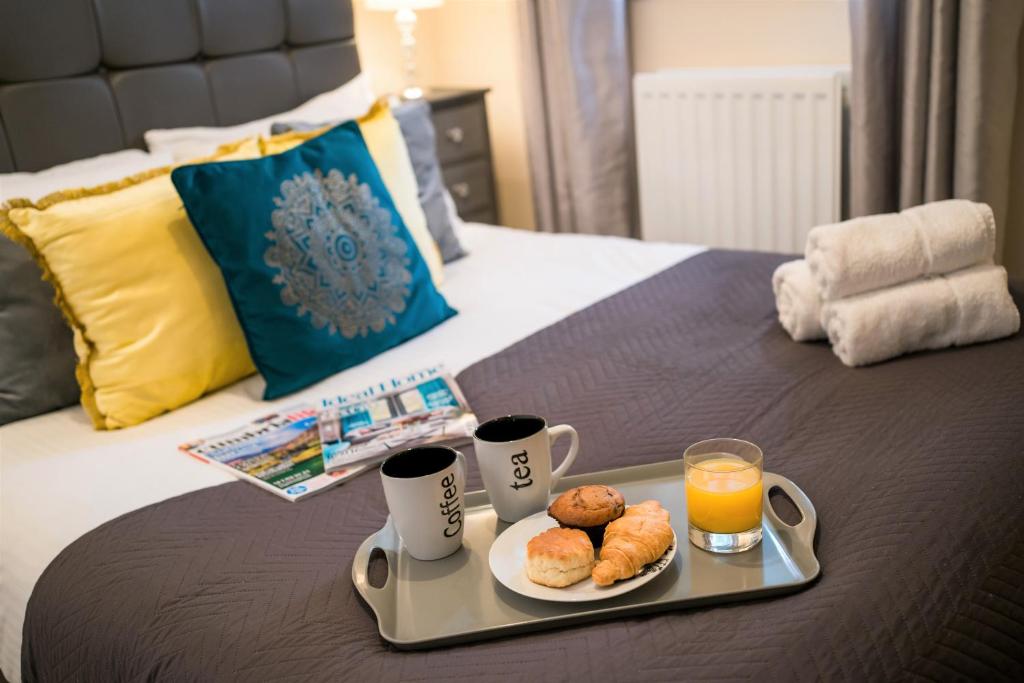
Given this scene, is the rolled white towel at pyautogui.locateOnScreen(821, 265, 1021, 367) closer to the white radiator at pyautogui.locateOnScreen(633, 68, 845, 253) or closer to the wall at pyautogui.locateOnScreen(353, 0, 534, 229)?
the white radiator at pyautogui.locateOnScreen(633, 68, 845, 253)

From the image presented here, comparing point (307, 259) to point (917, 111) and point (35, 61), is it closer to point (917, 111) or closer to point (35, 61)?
point (35, 61)

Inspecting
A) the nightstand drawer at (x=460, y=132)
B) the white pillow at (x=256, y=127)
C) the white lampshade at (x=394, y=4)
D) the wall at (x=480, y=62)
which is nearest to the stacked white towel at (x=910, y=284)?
the white pillow at (x=256, y=127)

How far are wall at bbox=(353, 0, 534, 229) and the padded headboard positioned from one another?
1.94ft

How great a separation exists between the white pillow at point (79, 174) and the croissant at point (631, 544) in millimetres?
1261

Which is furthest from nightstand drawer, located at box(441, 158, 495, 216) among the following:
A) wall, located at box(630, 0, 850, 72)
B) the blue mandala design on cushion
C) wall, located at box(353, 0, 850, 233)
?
the blue mandala design on cushion

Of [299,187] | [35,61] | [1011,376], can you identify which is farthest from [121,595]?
[35,61]

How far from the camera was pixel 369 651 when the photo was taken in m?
0.92

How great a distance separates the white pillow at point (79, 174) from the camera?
1.78 m

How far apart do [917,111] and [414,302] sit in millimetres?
1329

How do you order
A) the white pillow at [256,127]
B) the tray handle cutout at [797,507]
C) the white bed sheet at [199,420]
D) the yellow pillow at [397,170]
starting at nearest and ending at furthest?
the tray handle cutout at [797,507] < the white bed sheet at [199,420] < the yellow pillow at [397,170] < the white pillow at [256,127]

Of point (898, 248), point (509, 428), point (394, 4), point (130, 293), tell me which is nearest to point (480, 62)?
point (394, 4)

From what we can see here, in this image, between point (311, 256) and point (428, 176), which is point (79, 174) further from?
point (428, 176)

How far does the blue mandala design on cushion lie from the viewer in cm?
164

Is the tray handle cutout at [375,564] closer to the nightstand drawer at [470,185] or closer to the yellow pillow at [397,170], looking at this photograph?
the yellow pillow at [397,170]
